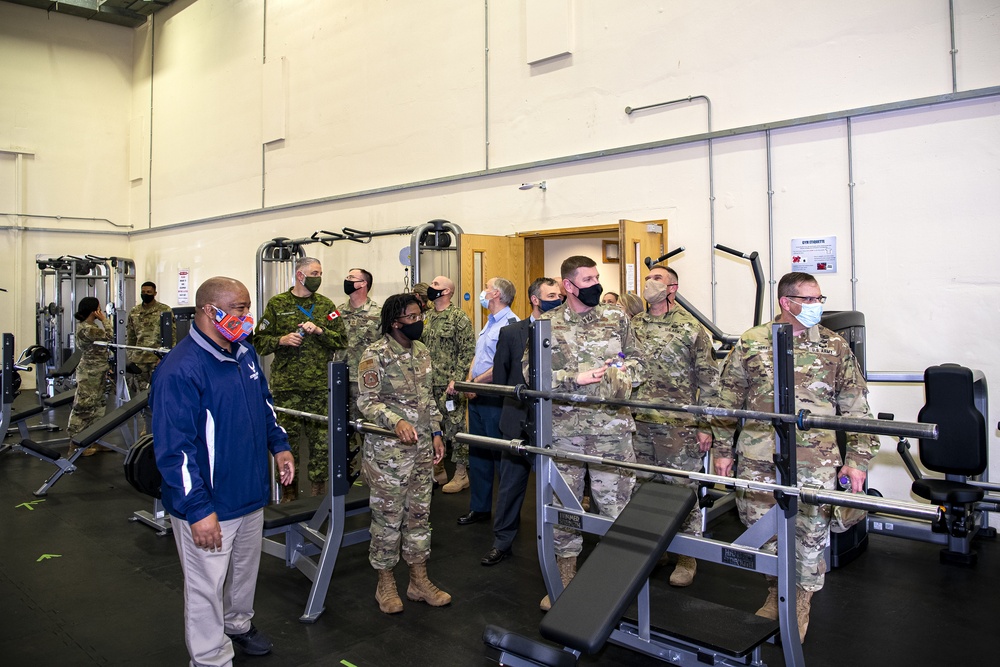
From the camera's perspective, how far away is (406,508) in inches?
131

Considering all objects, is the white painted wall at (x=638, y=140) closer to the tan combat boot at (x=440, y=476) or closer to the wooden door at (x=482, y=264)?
the wooden door at (x=482, y=264)

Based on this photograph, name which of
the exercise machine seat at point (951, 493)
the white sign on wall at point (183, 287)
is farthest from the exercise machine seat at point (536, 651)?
the white sign on wall at point (183, 287)

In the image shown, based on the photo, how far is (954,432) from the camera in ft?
12.4

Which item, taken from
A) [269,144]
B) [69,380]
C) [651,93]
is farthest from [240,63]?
[651,93]

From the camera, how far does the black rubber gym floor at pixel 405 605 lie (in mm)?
2963

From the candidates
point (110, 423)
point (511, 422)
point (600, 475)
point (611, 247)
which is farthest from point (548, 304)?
point (611, 247)

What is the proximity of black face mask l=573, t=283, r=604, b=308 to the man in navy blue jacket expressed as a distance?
147 cm

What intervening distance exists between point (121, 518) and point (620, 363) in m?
3.93

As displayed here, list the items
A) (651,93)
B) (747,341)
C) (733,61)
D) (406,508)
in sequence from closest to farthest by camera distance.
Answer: (747,341) → (406,508) → (733,61) → (651,93)

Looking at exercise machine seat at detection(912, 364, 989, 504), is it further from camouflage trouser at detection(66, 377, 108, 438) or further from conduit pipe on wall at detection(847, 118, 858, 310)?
camouflage trouser at detection(66, 377, 108, 438)

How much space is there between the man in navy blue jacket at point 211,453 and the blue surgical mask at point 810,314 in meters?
2.29

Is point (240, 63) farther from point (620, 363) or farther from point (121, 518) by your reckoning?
point (620, 363)

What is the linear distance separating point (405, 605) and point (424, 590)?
0.13 m

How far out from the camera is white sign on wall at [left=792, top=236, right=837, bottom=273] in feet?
16.1
